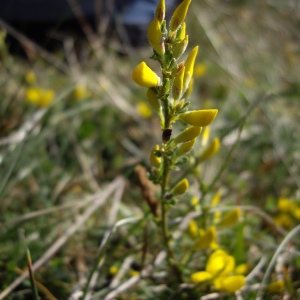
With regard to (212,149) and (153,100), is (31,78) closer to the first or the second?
(212,149)

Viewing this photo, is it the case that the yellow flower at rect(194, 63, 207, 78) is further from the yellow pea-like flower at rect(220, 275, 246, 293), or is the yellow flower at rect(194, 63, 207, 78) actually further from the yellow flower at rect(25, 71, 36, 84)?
the yellow pea-like flower at rect(220, 275, 246, 293)

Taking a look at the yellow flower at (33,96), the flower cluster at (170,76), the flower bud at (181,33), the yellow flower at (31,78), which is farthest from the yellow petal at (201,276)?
the yellow flower at (31,78)

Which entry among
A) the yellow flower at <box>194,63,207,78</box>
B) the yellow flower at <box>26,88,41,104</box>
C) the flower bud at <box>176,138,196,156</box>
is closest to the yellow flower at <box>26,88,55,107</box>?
the yellow flower at <box>26,88,41,104</box>

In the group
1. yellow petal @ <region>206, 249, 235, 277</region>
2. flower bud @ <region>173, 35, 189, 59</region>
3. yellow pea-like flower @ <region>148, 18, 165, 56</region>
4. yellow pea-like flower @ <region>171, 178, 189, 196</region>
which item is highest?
yellow pea-like flower @ <region>148, 18, 165, 56</region>

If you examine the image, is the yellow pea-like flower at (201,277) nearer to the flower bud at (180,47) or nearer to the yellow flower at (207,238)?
the yellow flower at (207,238)

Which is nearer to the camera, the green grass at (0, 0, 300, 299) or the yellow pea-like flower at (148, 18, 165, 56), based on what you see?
the yellow pea-like flower at (148, 18, 165, 56)

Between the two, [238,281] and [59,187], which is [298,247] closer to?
[238,281]

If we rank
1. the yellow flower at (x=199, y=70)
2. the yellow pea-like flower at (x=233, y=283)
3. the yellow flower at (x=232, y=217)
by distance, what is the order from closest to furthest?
the yellow pea-like flower at (x=233, y=283), the yellow flower at (x=232, y=217), the yellow flower at (x=199, y=70)
